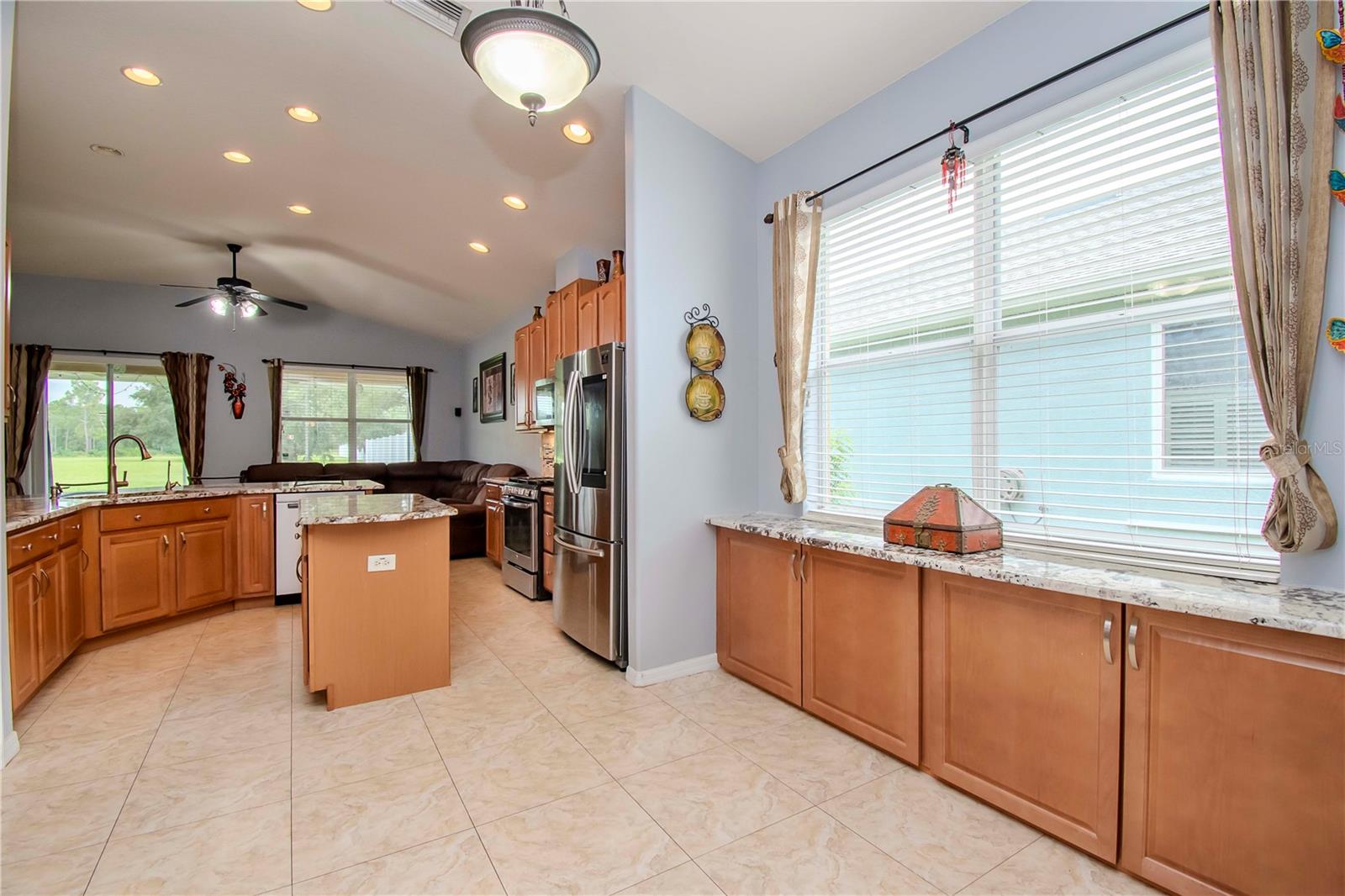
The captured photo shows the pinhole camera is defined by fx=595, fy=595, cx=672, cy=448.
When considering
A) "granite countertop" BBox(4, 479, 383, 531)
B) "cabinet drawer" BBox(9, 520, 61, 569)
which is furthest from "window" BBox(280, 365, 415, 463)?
"cabinet drawer" BBox(9, 520, 61, 569)

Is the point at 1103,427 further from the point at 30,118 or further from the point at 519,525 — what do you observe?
the point at 30,118

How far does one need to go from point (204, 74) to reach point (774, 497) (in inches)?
146

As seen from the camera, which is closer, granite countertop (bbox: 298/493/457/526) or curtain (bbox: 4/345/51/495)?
granite countertop (bbox: 298/493/457/526)

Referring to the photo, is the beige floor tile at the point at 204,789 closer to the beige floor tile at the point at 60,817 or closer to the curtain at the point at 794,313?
the beige floor tile at the point at 60,817

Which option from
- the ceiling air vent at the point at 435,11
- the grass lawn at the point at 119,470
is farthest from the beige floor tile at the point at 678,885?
the grass lawn at the point at 119,470

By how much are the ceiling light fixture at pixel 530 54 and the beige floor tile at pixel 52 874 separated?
251cm

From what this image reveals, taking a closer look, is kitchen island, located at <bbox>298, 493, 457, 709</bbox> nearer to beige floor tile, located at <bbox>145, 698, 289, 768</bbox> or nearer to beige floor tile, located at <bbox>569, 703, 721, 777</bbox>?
beige floor tile, located at <bbox>145, 698, 289, 768</bbox>

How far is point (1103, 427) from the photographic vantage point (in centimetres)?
202

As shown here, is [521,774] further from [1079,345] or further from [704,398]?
[1079,345]

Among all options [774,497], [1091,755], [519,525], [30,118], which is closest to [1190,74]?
[1091,755]

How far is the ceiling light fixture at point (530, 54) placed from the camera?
5.24 ft

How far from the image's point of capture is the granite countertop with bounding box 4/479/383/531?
9.16 ft

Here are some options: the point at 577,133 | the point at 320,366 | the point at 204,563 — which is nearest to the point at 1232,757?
the point at 577,133

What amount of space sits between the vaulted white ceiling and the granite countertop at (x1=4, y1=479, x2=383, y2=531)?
2198 millimetres
